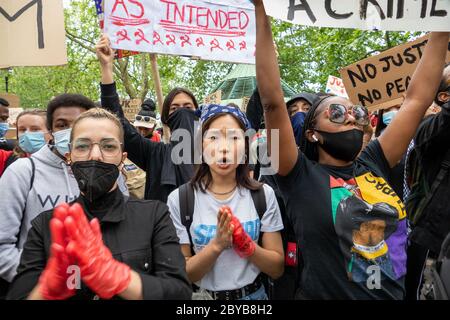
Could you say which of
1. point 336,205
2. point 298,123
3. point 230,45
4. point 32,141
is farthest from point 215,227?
point 230,45

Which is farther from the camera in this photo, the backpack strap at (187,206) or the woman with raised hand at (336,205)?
the backpack strap at (187,206)

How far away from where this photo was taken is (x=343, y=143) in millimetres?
2320

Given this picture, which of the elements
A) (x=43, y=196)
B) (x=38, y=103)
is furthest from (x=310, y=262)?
(x=38, y=103)

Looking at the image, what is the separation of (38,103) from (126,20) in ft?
116

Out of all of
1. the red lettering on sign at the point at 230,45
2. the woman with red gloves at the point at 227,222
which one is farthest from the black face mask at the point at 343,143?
the red lettering on sign at the point at 230,45

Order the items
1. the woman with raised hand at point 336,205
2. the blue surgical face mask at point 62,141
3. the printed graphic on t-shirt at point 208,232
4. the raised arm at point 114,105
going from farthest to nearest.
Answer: the raised arm at point 114,105 < the blue surgical face mask at point 62,141 < the printed graphic on t-shirt at point 208,232 < the woman with raised hand at point 336,205

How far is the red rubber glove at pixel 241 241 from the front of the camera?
2.19m

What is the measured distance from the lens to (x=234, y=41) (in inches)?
178

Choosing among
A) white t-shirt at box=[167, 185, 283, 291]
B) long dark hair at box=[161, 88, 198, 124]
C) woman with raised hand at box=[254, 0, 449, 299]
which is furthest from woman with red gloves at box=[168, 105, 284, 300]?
long dark hair at box=[161, 88, 198, 124]

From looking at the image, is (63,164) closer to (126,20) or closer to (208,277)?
(208,277)

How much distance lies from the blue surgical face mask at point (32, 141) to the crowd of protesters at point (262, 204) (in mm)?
707

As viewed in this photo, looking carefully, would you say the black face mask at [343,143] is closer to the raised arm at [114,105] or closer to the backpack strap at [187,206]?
the backpack strap at [187,206]

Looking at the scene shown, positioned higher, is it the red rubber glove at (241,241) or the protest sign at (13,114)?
the protest sign at (13,114)
